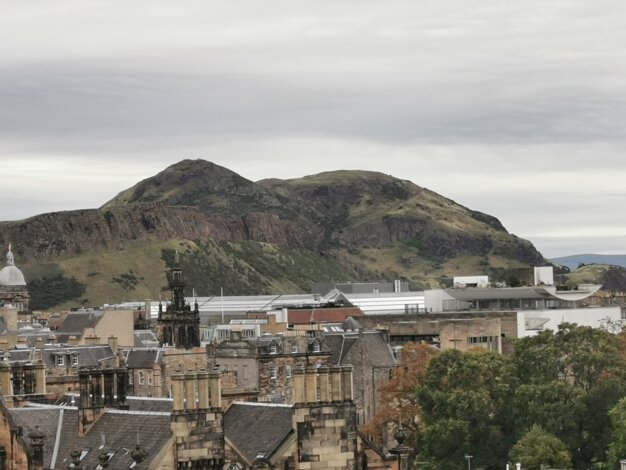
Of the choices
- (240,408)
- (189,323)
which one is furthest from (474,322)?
(240,408)

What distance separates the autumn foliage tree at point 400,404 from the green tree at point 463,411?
4.09 m

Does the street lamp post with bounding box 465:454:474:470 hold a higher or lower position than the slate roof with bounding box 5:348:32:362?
lower

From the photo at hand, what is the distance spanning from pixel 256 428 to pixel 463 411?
4196 centimetres

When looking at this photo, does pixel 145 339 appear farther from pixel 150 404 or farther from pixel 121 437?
pixel 121 437

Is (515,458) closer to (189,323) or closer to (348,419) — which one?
(348,419)

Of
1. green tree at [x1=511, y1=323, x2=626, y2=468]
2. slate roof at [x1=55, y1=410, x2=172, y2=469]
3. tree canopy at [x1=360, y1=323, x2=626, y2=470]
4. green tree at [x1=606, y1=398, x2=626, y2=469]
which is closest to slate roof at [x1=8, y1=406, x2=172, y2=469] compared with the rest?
slate roof at [x1=55, y1=410, x2=172, y2=469]

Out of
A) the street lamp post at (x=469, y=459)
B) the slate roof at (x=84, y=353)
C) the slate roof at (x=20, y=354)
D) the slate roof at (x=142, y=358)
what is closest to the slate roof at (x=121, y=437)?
the street lamp post at (x=469, y=459)

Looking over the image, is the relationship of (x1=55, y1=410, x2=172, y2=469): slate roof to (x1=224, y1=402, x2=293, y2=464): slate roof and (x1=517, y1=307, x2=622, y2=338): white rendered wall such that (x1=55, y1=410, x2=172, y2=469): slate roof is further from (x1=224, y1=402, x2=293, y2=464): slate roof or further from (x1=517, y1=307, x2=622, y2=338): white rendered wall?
(x1=517, y1=307, x2=622, y2=338): white rendered wall

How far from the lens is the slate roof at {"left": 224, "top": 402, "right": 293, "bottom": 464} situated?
65750 millimetres

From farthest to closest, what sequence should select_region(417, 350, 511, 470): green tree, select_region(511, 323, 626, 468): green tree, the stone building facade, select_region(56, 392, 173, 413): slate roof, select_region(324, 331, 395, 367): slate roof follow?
select_region(324, 331, 395, 367): slate roof
the stone building facade
select_region(417, 350, 511, 470): green tree
select_region(511, 323, 626, 468): green tree
select_region(56, 392, 173, 413): slate roof

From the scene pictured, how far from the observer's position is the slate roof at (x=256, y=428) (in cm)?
6575

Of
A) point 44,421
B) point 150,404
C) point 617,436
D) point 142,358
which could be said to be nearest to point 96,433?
point 44,421

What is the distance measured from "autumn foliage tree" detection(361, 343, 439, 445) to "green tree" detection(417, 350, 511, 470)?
13.4ft

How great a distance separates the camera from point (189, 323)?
529 feet
